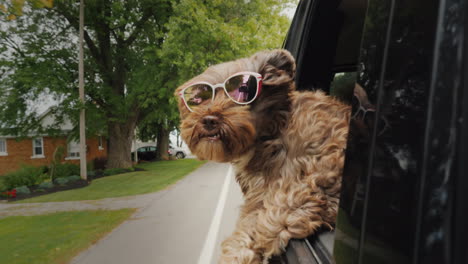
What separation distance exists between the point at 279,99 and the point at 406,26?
3.80 ft

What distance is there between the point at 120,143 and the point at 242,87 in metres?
21.7

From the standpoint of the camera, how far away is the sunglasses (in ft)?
5.34

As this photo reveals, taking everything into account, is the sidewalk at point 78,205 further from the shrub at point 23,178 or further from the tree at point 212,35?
the shrub at point 23,178

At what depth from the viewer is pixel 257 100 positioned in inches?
67.5

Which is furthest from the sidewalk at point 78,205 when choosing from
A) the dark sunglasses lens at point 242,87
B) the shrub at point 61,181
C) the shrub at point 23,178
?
the dark sunglasses lens at point 242,87

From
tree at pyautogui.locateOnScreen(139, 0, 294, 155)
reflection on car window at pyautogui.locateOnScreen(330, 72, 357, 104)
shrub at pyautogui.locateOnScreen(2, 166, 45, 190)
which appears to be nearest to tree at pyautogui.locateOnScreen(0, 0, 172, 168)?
tree at pyautogui.locateOnScreen(139, 0, 294, 155)

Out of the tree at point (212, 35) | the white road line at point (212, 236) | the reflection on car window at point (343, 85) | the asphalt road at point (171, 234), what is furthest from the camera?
the tree at point (212, 35)

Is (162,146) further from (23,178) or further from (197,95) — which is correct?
(197,95)

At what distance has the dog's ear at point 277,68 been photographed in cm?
166

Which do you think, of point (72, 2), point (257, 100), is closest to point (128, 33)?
point (72, 2)

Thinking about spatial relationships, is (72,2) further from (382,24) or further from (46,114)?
(382,24)

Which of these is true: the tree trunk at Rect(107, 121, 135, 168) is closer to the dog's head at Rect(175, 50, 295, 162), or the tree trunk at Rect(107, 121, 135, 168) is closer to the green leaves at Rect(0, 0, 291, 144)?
the green leaves at Rect(0, 0, 291, 144)

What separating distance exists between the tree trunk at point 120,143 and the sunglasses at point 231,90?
20.4m

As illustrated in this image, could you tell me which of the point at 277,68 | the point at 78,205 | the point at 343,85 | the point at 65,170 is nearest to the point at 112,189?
the point at 78,205
